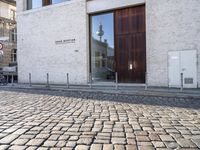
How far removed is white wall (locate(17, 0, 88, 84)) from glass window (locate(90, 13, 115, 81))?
0.87 metres

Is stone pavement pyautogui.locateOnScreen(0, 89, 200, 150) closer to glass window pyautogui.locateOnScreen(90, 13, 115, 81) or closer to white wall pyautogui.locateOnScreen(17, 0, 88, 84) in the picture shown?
glass window pyautogui.locateOnScreen(90, 13, 115, 81)

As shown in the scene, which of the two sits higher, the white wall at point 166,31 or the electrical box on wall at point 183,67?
the white wall at point 166,31

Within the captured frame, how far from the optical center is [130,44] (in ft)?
64.7

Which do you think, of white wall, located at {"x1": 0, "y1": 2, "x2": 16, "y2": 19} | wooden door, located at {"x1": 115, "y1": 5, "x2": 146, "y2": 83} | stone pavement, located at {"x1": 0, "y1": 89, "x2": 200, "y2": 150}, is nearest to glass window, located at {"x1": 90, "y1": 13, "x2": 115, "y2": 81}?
wooden door, located at {"x1": 115, "y1": 5, "x2": 146, "y2": 83}

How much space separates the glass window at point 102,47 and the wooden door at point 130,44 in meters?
0.69

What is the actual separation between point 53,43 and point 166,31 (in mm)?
10385

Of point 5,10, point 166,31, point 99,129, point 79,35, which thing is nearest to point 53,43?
point 79,35

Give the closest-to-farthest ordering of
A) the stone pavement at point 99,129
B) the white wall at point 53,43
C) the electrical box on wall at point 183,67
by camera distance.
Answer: the stone pavement at point 99,129
the electrical box on wall at point 183,67
the white wall at point 53,43

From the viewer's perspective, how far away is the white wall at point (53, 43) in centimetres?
2183

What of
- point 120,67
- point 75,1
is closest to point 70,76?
point 120,67

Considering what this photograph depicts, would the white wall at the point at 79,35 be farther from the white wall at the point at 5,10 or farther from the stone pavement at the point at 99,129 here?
the white wall at the point at 5,10

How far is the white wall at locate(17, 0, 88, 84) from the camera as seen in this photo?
21.8m

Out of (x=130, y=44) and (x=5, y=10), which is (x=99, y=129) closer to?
(x=130, y=44)

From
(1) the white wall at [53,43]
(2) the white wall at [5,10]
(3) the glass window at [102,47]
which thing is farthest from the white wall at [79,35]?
(2) the white wall at [5,10]
